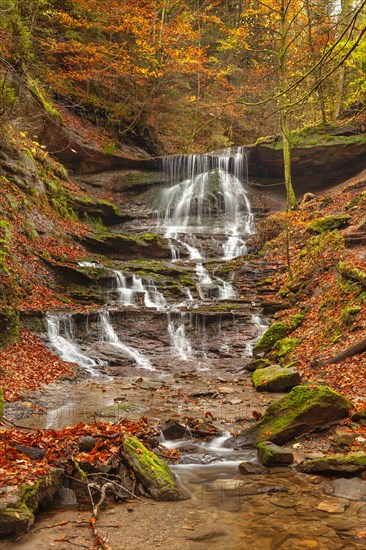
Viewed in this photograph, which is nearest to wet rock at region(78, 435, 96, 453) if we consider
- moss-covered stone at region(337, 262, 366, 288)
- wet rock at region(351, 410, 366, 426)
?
wet rock at region(351, 410, 366, 426)

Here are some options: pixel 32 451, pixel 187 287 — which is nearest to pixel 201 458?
pixel 32 451

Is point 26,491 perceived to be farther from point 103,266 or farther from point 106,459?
point 103,266

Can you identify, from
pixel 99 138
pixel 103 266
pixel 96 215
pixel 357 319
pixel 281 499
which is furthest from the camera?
pixel 99 138

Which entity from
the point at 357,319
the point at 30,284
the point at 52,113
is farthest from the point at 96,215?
the point at 357,319

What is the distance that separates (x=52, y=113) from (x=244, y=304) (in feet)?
34.2

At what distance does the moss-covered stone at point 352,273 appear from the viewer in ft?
34.1

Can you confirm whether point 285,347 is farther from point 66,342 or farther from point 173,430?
point 66,342

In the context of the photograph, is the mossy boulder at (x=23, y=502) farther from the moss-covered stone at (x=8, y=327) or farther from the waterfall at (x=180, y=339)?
the waterfall at (x=180, y=339)

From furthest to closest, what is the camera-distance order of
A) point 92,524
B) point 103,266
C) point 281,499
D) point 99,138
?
point 99,138 → point 103,266 → point 281,499 → point 92,524

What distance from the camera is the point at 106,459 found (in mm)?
4543

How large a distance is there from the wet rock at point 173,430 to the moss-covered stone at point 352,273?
6068 mm

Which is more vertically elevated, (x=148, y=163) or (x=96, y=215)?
(x=148, y=163)

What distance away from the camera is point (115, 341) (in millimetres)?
12656

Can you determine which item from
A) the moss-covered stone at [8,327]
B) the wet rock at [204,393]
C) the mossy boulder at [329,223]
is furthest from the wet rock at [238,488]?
the mossy boulder at [329,223]
